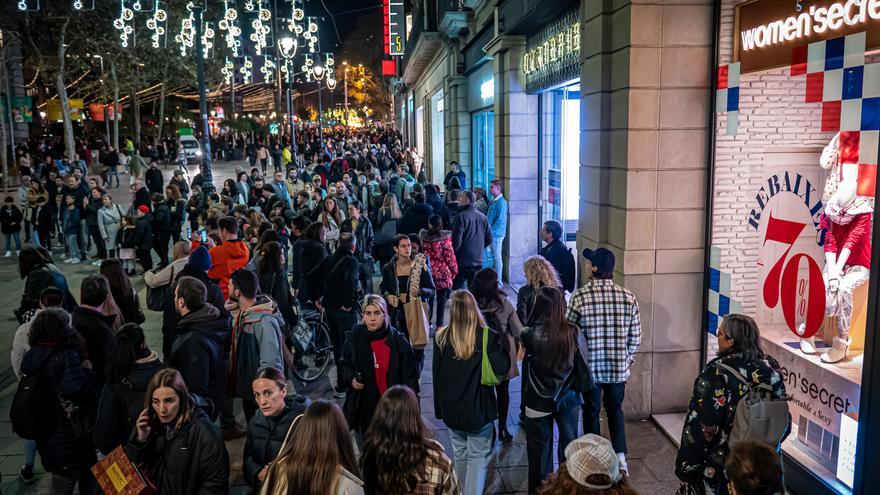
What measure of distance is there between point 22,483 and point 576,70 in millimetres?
8036

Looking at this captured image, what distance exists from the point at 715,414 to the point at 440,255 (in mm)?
5784

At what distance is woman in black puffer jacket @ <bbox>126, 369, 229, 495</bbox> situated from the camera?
4.16 metres

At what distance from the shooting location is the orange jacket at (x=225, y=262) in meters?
8.79

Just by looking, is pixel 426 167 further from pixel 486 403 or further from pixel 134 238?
pixel 486 403

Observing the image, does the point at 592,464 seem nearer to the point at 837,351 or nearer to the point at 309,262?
the point at 837,351

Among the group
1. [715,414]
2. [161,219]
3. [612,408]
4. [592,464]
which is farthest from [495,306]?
[161,219]

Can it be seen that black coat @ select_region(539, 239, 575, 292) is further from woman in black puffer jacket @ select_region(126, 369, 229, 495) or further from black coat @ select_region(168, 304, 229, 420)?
woman in black puffer jacket @ select_region(126, 369, 229, 495)

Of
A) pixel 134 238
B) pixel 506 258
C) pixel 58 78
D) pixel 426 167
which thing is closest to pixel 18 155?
pixel 58 78

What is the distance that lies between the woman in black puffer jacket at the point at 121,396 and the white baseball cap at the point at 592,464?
123 inches

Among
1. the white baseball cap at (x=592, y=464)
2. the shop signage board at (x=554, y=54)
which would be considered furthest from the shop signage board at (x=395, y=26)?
the white baseball cap at (x=592, y=464)

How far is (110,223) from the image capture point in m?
15.8

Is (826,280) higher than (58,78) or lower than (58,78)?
lower

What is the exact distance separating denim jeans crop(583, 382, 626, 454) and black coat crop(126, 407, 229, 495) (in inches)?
135

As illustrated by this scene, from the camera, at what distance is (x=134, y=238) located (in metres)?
14.4
